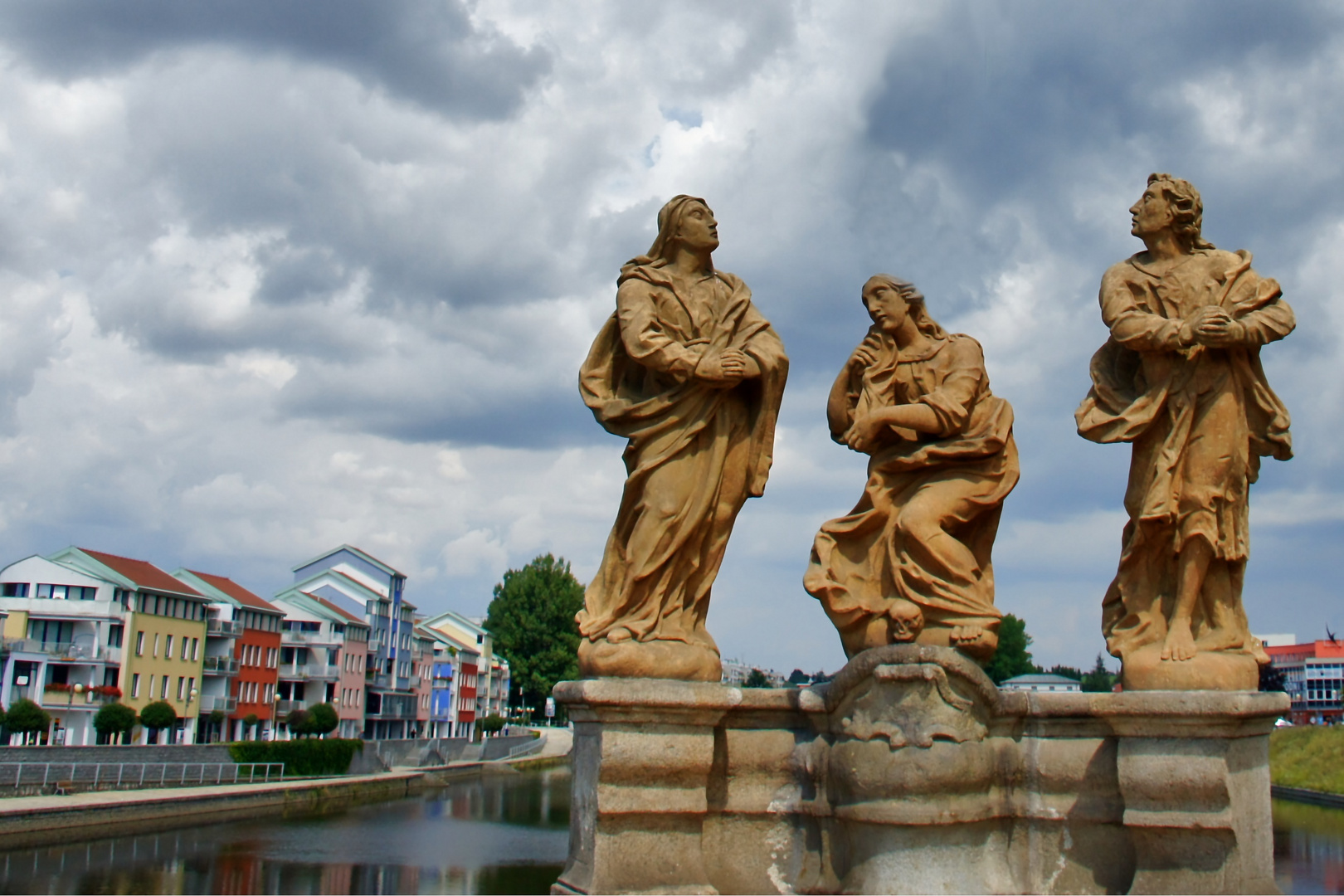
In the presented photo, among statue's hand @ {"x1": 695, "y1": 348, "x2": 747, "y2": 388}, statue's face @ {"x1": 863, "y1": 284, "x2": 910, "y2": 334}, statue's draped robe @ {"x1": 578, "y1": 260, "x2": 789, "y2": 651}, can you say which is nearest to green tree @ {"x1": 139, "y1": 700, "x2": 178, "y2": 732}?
statue's draped robe @ {"x1": 578, "y1": 260, "x2": 789, "y2": 651}

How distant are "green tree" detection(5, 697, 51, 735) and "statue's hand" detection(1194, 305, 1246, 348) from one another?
140ft

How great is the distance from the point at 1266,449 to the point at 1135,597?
108cm

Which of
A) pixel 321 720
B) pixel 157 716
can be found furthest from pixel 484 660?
pixel 157 716

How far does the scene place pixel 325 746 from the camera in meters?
45.6

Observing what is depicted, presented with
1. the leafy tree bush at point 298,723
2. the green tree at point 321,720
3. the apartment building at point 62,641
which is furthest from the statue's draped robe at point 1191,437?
the leafy tree bush at point 298,723

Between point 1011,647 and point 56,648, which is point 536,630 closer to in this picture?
point 56,648

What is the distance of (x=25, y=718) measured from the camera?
39.6 metres

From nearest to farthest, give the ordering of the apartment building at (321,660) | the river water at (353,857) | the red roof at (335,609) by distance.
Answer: the river water at (353,857)
the apartment building at (321,660)
the red roof at (335,609)

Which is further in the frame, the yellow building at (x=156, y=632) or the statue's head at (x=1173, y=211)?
the yellow building at (x=156, y=632)

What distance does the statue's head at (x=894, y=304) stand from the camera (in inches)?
259

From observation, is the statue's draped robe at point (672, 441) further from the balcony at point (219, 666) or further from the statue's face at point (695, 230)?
the balcony at point (219, 666)

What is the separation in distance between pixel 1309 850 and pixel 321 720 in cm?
4612

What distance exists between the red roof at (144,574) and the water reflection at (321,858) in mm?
26276

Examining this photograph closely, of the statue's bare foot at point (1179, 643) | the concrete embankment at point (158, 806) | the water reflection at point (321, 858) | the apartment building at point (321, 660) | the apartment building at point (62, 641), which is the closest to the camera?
the statue's bare foot at point (1179, 643)
